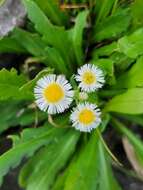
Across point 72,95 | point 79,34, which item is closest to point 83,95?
point 72,95

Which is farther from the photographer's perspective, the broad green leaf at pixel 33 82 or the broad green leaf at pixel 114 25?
the broad green leaf at pixel 114 25

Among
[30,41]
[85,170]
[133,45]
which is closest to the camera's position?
[133,45]

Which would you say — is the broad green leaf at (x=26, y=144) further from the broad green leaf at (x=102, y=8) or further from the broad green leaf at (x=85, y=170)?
the broad green leaf at (x=102, y=8)

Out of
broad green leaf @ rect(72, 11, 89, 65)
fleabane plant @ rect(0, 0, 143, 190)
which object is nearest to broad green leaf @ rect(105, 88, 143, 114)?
fleabane plant @ rect(0, 0, 143, 190)

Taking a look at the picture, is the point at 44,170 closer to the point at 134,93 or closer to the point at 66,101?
the point at 66,101

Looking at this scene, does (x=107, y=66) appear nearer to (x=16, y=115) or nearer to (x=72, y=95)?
(x=72, y=95)

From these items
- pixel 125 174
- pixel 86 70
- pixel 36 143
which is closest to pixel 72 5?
pixel 86 70

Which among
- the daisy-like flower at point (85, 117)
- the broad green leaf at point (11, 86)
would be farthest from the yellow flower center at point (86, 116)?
the broad green leaf at point (11, 86)
